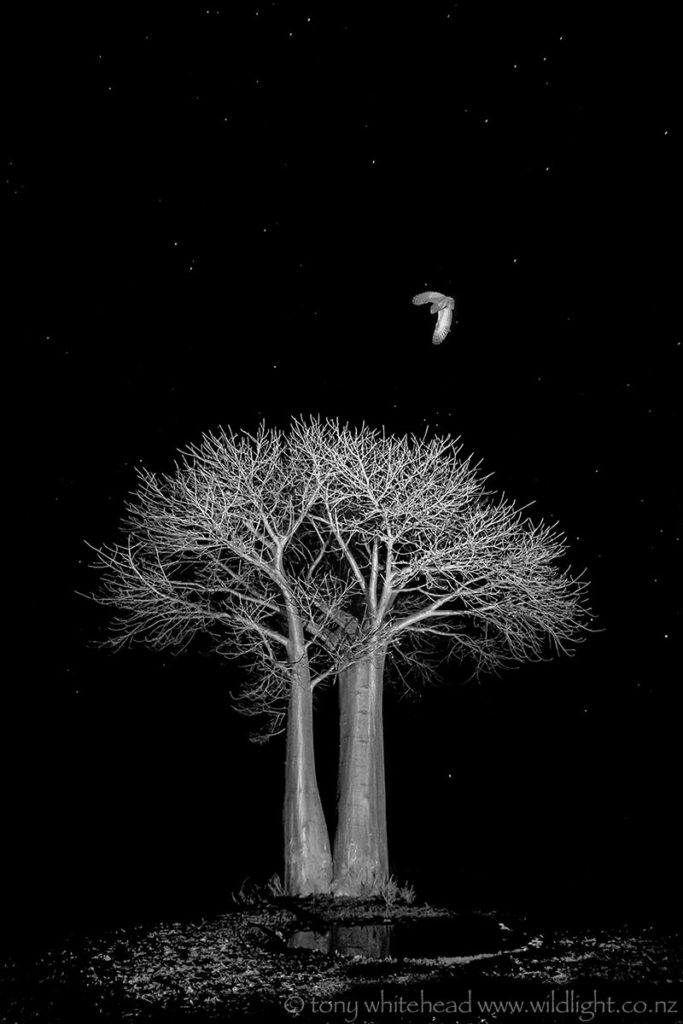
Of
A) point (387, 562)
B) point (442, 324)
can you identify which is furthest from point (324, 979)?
point (442, 324)

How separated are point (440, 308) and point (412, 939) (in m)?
10.3

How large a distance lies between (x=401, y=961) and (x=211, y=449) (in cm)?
893

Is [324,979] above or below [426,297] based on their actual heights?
below

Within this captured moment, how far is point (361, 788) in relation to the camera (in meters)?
16.0

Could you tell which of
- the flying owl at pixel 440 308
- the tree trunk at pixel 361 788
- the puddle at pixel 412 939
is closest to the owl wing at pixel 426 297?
the flying owl at pixel 440 308

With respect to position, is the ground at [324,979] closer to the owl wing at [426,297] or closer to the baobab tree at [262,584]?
the baobab tree at [262,584]

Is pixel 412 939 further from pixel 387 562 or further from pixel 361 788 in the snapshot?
pixel 387 562

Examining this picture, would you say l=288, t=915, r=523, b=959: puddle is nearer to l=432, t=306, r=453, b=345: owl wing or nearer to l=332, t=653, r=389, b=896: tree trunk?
l=332, t=653, r=389, b=896: tree trunk

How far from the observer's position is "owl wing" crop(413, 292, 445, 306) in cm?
1706

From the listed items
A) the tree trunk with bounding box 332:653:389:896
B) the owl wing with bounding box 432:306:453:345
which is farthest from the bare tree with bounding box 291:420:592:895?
the owl wing with bounding box 432:306:453:345

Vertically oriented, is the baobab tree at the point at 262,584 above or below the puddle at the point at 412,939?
above

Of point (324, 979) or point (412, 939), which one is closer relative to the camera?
point (324, 979)

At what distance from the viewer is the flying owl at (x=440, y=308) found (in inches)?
666

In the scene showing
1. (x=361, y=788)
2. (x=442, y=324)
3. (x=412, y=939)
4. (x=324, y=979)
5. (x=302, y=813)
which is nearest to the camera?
(x=324, y=979)
